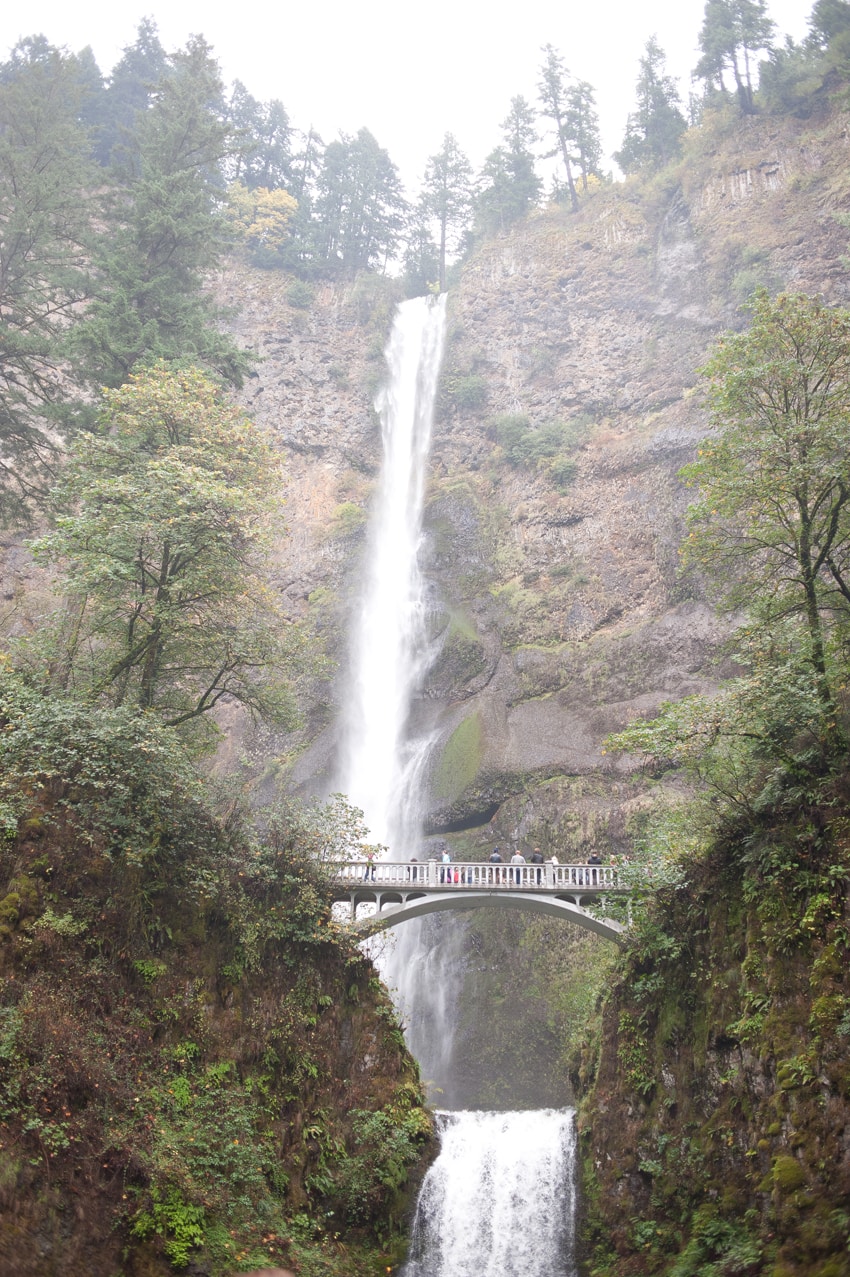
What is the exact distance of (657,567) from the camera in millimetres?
33094

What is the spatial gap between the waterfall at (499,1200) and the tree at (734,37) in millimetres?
47592

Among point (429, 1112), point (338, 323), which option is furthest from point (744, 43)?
point (429, 1112)

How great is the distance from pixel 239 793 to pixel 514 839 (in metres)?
13.8

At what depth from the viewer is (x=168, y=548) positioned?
15.9 meters

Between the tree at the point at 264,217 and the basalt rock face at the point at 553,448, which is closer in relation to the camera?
the basalt rock face at the point at 553,448

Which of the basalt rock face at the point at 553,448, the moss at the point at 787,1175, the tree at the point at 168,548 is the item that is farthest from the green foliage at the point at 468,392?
the moss at the point at 787,1175

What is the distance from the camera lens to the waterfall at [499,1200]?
16.0 m

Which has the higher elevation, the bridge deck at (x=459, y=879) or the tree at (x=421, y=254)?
the tree at (x=421, y=254)

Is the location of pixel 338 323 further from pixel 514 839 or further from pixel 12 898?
pixel 12 898

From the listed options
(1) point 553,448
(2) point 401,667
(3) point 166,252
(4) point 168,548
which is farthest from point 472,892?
(1) point 553,448

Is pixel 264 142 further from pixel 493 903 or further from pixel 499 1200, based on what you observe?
pixel 499 1200

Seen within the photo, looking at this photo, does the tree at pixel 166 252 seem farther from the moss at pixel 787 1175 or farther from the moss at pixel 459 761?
the moss at pixel 787 1175

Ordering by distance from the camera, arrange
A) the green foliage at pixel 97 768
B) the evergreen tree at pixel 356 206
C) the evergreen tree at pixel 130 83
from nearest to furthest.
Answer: the green foliage at pixel 97 768 < the evergreen tree at pixel 130 83 < the evergreen tree at pixel 356 206

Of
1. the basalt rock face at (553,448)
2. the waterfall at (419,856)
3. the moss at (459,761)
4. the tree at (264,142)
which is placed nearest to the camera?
the waterfall at (419,856)
